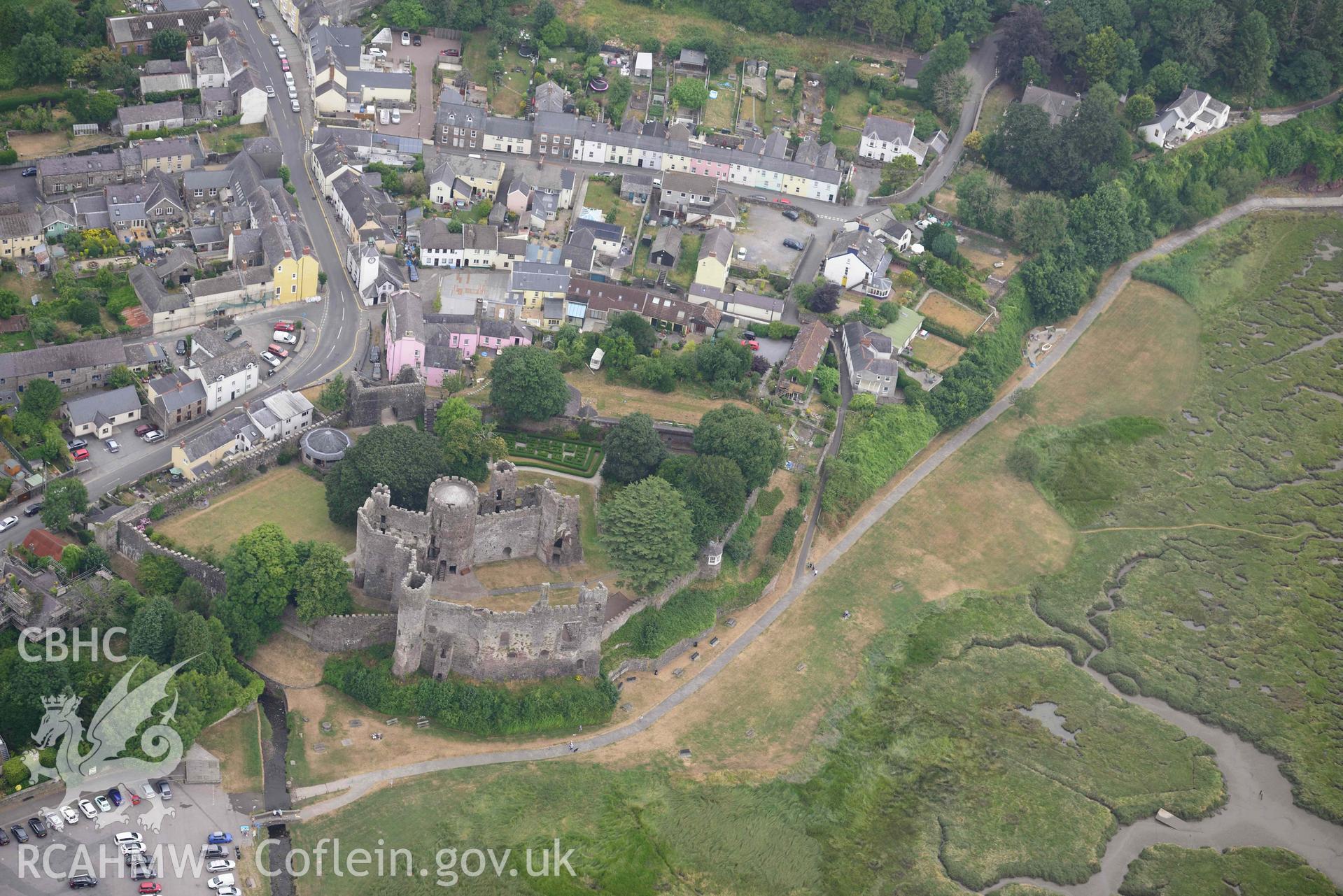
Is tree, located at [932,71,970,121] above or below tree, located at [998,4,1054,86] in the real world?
below

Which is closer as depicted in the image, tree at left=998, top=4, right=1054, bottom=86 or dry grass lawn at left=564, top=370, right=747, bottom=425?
dry grass lawn at left=564, top=370, right=747, bottom=425

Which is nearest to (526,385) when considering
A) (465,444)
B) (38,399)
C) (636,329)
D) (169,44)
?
(465,444)

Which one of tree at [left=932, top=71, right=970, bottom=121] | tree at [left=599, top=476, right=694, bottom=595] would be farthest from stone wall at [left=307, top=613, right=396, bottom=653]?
tree at [left=932, top=71, right=970, bottom=121]

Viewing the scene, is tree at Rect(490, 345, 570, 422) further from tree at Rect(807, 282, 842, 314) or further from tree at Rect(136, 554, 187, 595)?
tree at Rect(807, 282, 842, 314)

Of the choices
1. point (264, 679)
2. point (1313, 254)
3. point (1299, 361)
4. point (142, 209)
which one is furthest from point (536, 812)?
point (1313, 254)

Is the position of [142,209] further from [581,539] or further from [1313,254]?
[1313,254]

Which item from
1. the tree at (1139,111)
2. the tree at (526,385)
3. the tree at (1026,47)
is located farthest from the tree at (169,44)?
the tree at (1139,111)
